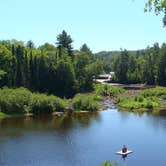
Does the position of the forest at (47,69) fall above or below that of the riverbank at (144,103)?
above

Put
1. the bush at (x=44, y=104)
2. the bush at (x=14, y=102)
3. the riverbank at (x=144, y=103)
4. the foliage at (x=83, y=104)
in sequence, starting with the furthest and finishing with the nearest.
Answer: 1. the riverbank at (x=144, y=103)
2. the foliage at (x=83, y=104)
3. the bush at (x=44, y=104)
4. the bush at (x=14, y=102)

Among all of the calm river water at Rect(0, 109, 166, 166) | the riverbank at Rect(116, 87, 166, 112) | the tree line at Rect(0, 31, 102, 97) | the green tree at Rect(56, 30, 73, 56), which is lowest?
the calm river water at Rect(0, 109, 166, 166)

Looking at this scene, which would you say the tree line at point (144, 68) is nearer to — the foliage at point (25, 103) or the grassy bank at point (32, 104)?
the grassy bank at point (32, 104)

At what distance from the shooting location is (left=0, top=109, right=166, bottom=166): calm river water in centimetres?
3750

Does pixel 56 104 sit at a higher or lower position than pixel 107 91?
lower

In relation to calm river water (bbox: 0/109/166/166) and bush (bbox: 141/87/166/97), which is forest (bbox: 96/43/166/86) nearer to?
bush (bbox: 141/87/166/97)

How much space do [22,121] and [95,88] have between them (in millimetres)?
43806

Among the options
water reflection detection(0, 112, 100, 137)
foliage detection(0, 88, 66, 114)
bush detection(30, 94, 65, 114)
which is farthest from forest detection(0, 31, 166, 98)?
water reflection detection(0, 112, 100, 137)

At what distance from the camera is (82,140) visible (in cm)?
4675

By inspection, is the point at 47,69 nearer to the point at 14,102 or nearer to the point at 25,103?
the point at 25,103

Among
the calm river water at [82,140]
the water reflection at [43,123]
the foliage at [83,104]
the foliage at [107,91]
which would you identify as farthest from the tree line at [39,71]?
the calm river water at [82,140]

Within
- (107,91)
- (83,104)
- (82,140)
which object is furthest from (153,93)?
(82,140)

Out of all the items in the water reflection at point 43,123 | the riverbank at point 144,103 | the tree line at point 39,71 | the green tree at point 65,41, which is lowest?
the water reflection at point 43,123

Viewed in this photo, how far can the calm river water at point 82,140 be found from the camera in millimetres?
37500
